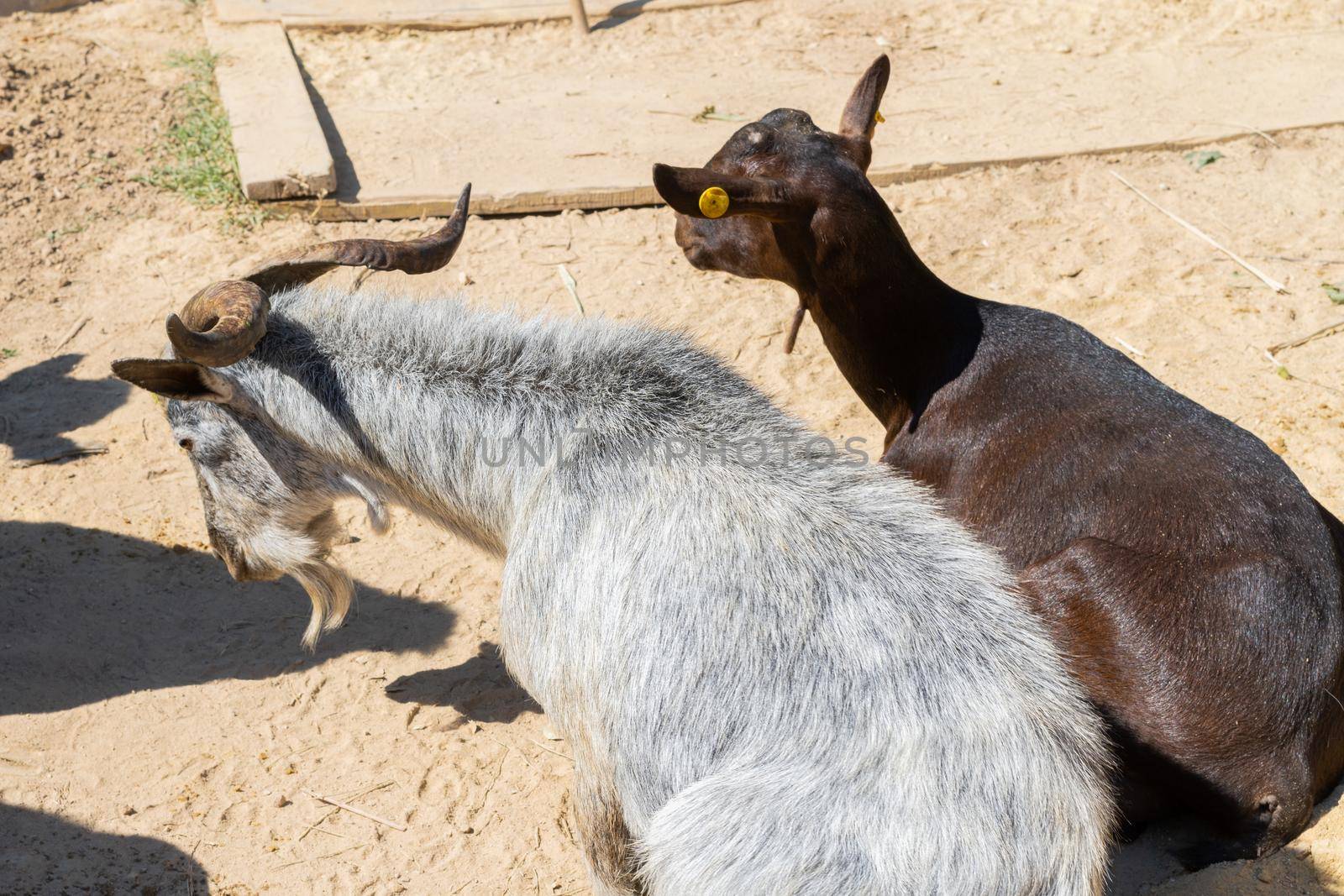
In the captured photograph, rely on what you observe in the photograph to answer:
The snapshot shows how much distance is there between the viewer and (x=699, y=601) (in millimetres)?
2578

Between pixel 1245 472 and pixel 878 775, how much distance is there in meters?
1.64

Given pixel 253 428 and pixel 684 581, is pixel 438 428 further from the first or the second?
pixel 684 581

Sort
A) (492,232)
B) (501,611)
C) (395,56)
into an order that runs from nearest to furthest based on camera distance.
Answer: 1. (501,611)
2. (492,232)
3. (395,56)

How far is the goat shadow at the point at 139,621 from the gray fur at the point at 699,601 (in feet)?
3.36

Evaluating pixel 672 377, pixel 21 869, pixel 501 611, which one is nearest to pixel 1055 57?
pixel 672 377

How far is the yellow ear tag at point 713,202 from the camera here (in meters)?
3.22

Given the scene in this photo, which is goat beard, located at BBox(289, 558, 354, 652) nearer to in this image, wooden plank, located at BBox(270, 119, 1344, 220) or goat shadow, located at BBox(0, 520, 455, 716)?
goat shadow, located at BBox(0, 520, 455, 716)

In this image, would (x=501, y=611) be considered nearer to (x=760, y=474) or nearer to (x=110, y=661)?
(x=760, y=474)

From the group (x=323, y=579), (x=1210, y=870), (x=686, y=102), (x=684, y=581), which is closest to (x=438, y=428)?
(x=684, y=581)

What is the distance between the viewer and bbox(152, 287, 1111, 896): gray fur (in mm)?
2328

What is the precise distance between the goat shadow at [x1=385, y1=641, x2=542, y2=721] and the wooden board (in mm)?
2722

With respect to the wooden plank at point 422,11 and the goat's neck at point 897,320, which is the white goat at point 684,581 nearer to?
the goat's neck at point 897,320

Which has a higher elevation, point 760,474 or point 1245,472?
point 760,474

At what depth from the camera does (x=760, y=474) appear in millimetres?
2738
